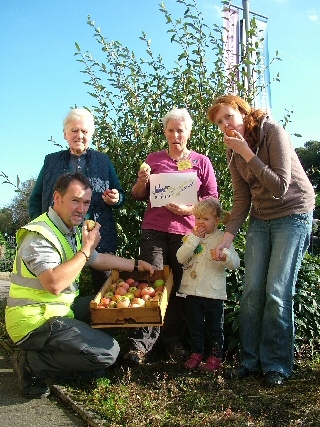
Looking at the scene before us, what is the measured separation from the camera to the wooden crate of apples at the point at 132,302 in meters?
3.57

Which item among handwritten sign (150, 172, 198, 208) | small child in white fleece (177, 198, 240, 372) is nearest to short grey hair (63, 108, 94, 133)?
handwritten sign (150, 172, 198, 208)

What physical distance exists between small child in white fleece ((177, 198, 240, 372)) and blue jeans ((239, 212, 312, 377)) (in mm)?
250

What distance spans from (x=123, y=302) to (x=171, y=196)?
41.5 inches

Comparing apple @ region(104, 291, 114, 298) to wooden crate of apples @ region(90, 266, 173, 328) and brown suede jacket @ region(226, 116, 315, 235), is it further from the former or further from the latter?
brown suede jacket @ region(226, 116, 315, 235)

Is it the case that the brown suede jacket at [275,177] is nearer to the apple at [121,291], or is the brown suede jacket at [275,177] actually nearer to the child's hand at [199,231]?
the child's hand at [199,231]

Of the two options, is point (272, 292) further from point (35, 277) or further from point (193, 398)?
point (35, 277)

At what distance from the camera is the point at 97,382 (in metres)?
3.70

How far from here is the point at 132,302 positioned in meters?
3.74

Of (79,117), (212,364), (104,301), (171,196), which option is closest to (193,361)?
(212,364)

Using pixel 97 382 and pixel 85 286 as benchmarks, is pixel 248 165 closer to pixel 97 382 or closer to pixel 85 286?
pixel 97 382

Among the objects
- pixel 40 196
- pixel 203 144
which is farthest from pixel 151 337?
pixel 203 144

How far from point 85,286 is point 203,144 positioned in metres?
1.95

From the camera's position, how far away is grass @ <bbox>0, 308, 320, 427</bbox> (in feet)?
9.93

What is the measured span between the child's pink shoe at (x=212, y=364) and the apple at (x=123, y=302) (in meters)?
0.86
